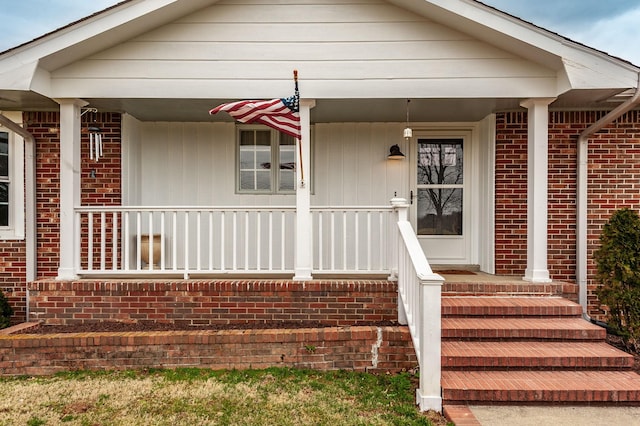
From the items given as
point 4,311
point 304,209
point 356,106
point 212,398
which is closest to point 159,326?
point 212,398

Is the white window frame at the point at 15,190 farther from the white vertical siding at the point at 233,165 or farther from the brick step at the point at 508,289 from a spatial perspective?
the brick step at the point at 508,289

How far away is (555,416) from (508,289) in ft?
5.93

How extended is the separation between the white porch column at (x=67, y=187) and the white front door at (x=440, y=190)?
4688 millimetres

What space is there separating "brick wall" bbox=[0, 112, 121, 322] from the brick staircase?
4.83 meters

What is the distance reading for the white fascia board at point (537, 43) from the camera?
4.61m

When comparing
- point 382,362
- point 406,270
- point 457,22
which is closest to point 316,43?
point 457,22

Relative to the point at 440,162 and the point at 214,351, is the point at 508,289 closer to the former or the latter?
the point at 440,162

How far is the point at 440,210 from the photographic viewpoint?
6625mm

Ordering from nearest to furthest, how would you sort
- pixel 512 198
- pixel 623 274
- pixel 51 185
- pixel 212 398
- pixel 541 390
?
pixel 541 390, pixel 212 398, pixel 623 274, pixel 51 185, pixel 512 198

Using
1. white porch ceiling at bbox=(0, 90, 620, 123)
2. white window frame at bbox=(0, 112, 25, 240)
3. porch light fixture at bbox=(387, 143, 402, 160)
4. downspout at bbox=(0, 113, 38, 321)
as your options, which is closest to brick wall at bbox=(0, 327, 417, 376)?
downspout at bbox=(0, 113, 38, 321)

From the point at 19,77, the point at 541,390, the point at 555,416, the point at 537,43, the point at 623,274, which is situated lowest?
the point at 555,416

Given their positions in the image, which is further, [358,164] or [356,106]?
[358,164]

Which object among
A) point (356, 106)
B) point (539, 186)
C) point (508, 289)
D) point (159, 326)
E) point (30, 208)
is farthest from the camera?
point (30, 208)

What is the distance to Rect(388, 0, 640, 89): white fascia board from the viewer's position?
15.1 feet
